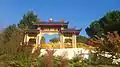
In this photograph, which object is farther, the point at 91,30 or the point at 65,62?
the point at 91,30

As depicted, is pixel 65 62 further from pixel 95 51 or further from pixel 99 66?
pixel 95 51

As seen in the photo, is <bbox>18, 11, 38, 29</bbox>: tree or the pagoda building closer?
the pagoda building

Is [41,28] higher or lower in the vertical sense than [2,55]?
higher

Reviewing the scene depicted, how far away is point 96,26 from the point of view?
43188 millimetres

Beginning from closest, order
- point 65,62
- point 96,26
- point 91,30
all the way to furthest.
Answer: point 65,62 → point 96,26 → point 91,30

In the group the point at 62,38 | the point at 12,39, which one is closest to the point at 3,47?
the point at 12,39

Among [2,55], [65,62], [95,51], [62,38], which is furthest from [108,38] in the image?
[62,38]

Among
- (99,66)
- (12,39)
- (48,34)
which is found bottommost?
(99,66)

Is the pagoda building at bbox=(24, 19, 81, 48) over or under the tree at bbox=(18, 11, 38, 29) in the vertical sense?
under

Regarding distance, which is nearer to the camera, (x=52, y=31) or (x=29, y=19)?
(x=52, y=31)

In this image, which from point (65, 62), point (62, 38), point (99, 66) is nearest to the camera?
point (65, 62)

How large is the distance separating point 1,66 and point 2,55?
1161mm

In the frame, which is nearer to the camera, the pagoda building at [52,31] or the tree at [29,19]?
the pagoda building at [52,31]

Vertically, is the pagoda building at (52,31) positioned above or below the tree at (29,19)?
below
